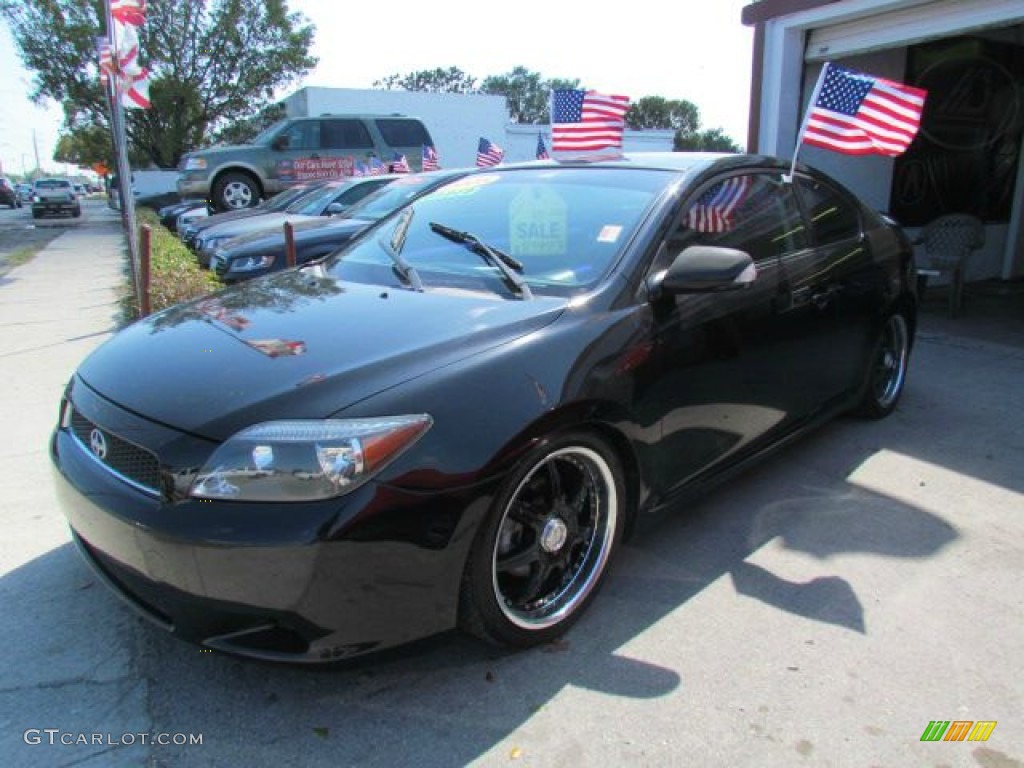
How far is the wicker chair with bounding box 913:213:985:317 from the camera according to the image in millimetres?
8086

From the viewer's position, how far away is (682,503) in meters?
3.09

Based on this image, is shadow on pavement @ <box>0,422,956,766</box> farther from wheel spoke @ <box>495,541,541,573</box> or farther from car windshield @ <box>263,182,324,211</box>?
car windshield @ <box>263,182,324,211</box>

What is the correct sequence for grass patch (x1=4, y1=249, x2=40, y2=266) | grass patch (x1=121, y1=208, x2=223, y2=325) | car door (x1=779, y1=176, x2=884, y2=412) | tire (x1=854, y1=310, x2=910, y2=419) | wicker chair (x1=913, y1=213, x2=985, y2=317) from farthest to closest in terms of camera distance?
grass patch (x1=4, y1=249, x2=40, y2=266)
wicker chair (x1=913, y1=213, x2=985, y2=317)
grass patch (x1=121, y1=208, x2=223, y2=325)
tire (x1=854, y1=310, x2=910, y2=419)
car door (x1=779, y1=176, x2=884, y2=412)

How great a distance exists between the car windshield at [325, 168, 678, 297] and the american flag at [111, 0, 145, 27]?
588 centimetres

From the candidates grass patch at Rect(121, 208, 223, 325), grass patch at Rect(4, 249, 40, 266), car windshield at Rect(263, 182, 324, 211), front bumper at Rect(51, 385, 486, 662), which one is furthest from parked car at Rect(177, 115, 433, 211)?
front bumper at Rect(51, 385, 486, 662)

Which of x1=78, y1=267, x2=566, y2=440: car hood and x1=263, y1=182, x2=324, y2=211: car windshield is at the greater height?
x1=263, y1=182, x2=324, y2=211: car windshield

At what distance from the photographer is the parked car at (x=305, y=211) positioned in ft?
31.4

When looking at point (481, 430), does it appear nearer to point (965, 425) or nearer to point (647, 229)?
point (647, 229)

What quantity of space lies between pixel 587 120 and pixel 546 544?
482cm

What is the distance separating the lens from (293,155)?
15562mm

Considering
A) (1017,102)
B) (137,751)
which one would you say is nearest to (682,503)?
(137,751)

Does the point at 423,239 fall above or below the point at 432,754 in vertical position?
above

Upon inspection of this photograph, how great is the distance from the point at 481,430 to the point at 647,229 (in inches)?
48.0

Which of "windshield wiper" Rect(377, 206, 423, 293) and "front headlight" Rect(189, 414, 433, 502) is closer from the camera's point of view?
"front headlight" Rect(189, 414, 433, 502)
